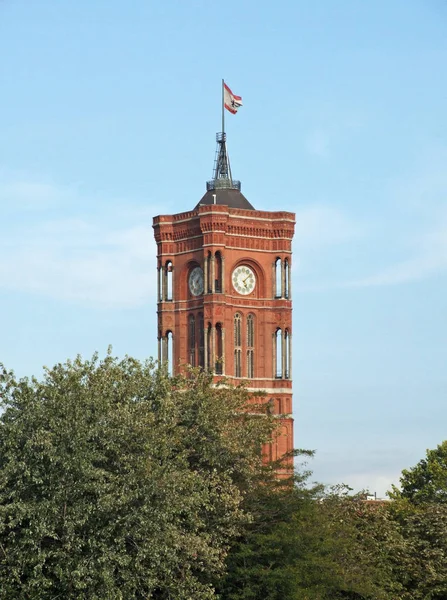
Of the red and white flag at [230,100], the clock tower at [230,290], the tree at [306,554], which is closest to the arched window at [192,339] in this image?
the clock tower at [230,290]

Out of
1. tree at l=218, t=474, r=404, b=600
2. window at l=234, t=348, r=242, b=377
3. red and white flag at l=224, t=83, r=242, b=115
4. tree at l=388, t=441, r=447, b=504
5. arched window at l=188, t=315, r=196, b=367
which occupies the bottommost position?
tree at l=218, t=474, r=404, b=600

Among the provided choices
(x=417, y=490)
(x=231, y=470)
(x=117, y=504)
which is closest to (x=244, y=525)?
(x=231, y=470)

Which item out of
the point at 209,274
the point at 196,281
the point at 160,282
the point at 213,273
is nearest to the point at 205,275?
the point at 209,274

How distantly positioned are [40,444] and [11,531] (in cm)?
299

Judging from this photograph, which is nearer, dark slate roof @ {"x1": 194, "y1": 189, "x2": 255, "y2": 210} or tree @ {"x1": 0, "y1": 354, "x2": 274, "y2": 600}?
tree @ {"x1": 0, "y1": 354, "x2": 274, "y2": 600}

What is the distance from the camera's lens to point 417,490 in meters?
91.1

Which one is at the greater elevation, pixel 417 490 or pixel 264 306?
pixel 264 306

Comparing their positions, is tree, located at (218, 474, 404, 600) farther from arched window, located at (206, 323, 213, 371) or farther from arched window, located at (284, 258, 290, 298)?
arched window, located at (284, 258, 290, 298)

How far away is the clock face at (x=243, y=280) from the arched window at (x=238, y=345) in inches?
78.9

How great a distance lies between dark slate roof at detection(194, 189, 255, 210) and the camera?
119 m

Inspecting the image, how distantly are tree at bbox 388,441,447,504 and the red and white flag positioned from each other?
116 ft

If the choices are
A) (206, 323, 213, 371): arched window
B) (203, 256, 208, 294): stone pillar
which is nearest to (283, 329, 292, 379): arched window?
(206, 323, 213, 371): arched window

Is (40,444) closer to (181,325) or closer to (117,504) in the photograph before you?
(117,504)

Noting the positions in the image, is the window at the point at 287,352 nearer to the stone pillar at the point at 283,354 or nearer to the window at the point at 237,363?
the stone pillar at the point at 283,354
